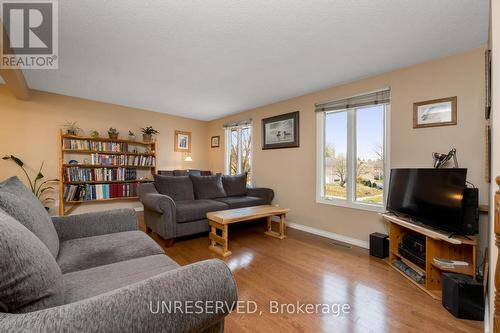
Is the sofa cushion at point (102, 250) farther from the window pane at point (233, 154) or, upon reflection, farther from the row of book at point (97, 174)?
the window pane at point (233, 154)

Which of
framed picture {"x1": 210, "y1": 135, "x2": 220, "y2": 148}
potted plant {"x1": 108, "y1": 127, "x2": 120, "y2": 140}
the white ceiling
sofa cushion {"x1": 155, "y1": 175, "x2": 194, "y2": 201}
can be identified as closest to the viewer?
the white ceiling

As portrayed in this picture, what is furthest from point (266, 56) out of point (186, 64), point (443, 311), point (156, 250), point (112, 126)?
point (112, 126)

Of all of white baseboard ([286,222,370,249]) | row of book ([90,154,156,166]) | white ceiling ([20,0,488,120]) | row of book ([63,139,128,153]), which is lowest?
white baseboard ([286,222,370,249])

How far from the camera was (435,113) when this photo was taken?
Answer: 238 centimetres

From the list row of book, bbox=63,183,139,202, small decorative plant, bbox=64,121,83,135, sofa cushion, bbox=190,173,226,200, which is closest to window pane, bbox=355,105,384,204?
sofa cushion, bbox=190,173,226,200

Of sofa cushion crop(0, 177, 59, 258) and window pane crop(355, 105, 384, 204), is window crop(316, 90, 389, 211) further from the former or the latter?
sofa cushion crop(0, 177, 59, 258)

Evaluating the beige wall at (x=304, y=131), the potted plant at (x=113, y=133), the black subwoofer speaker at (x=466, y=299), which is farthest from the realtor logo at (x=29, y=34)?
the black subwoofer speaker at (x=466, y=299)

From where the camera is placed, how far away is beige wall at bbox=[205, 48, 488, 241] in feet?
7.04

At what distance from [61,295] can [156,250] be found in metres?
0.75

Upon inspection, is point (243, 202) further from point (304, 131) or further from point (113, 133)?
point (113, 133)

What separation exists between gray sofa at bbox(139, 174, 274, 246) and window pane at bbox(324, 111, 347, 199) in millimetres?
1040

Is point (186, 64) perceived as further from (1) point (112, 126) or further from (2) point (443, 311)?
(2) point (443, 311)

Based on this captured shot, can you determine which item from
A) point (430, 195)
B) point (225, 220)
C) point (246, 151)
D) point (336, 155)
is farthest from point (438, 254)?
point (246, 151)

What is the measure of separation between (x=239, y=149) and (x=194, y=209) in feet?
7.61
